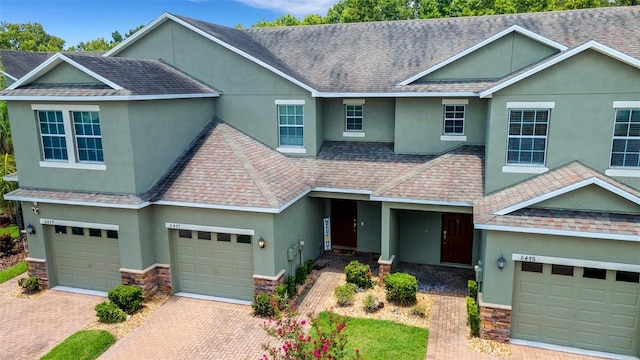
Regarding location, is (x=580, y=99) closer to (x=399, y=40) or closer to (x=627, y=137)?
(x=627, y=137)

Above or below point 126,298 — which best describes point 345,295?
below

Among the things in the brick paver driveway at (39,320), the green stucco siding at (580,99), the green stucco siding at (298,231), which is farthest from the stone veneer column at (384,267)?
the brick paver driveway at (39,320)

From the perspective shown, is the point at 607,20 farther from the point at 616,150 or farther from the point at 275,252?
the point at 275,252

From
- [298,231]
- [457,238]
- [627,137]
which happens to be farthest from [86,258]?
[627,137]

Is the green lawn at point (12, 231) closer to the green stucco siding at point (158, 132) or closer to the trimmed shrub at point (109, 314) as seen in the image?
the trimmed shrub at point (109, 314)

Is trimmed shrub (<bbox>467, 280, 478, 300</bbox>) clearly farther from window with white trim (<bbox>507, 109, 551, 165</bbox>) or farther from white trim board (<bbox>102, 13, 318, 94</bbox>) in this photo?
white trim board (<bbox>102, 13, 318, 94</bbox>)

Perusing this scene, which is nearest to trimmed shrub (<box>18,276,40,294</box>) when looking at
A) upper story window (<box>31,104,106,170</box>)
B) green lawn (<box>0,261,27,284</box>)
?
green lawn (<box>0,261,27,284</box>)

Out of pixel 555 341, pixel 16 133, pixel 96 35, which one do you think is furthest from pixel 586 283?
pixel 96 35
